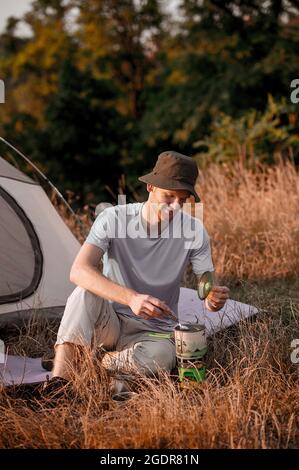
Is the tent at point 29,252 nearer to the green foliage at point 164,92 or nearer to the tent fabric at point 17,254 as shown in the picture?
the tent fabric at point 17,254

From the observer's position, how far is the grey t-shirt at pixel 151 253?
3.31 metres

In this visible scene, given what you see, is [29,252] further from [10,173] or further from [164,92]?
[164,92]

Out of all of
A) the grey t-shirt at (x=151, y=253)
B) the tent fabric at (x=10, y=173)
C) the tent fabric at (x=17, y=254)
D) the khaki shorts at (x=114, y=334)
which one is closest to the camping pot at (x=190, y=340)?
the khaki shorts at (x=114, y=334)

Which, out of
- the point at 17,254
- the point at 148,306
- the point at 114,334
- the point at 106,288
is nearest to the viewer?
the point at 148,306

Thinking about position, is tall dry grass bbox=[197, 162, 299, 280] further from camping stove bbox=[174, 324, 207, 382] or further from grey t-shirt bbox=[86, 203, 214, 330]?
camping stove bbox=[174, 324, 207, 382]

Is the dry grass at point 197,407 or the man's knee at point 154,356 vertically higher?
the man's knee at point 154,356

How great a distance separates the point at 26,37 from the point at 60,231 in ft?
47.6

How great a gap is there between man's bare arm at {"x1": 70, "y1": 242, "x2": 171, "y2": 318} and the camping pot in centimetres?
11

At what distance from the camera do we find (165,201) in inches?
126

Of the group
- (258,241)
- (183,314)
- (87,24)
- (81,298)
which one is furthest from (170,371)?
(87,24)

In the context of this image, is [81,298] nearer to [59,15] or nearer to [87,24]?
[87,24]

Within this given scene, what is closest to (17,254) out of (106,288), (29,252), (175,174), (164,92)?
(29,252)

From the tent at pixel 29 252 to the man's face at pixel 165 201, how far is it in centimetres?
126

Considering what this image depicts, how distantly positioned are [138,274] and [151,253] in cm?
13
